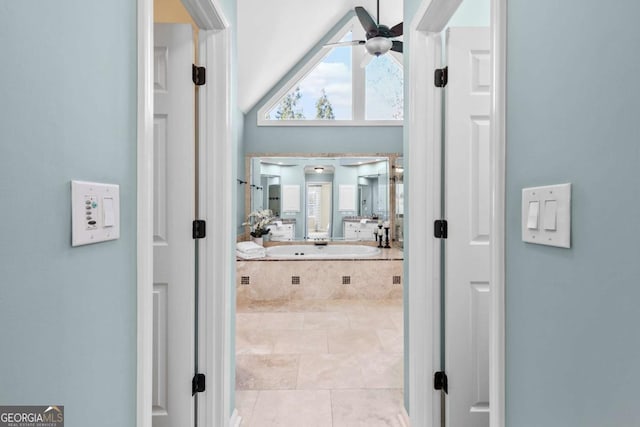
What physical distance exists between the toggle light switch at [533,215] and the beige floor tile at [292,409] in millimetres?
1674

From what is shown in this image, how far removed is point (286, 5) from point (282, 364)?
3.43 m

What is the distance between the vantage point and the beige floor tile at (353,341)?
2.92 meters

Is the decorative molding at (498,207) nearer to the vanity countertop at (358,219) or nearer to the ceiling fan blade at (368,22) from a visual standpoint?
the ceiling fan blade at (368,22)

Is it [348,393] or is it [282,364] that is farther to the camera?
[282,364]

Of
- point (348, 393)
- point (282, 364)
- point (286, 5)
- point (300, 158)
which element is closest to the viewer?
point (348, 393)

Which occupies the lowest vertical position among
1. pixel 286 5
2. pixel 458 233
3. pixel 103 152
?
pixel 458 233

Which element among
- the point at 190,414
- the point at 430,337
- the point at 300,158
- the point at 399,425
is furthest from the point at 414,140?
the point at 300,158

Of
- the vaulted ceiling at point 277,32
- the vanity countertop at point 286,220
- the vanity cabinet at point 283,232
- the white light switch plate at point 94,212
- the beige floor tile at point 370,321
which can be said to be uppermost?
the vaulted ceiling at point 277,32

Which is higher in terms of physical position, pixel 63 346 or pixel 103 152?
pixel 103 152

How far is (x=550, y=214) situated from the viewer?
2.41ft

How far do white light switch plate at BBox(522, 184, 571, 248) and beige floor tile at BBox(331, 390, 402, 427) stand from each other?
1604mm

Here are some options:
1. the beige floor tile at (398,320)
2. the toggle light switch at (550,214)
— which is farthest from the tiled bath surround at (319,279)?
the toggle light switch at (550,214)

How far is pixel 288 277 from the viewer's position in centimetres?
435

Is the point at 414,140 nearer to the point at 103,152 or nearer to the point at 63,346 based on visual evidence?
the point at 103,152
